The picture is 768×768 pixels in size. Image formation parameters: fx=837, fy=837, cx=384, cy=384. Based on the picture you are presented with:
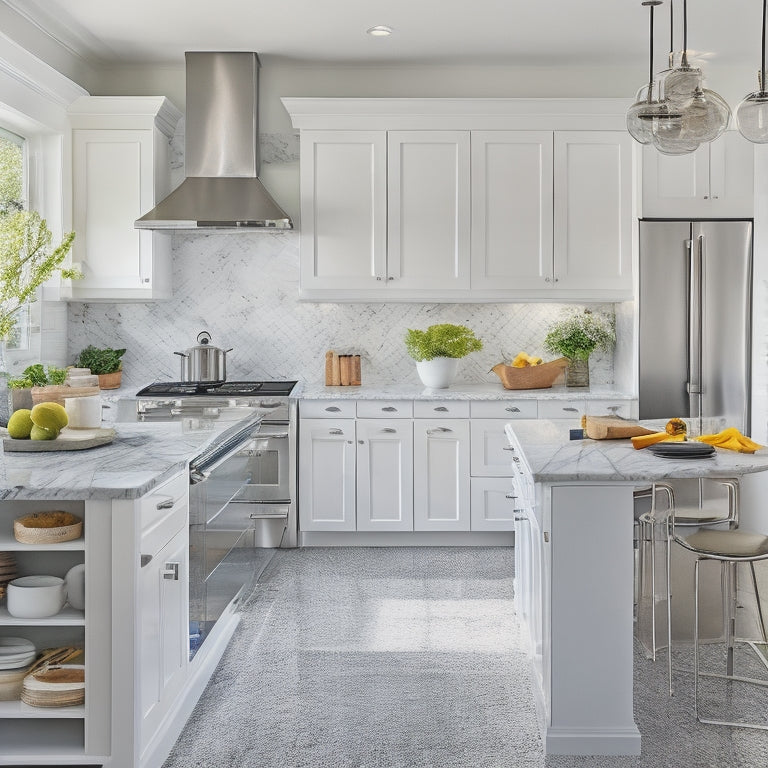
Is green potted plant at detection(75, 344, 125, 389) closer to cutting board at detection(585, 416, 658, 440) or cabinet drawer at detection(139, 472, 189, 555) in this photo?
cabinet drawer at detection(139, 472, 189, 555)

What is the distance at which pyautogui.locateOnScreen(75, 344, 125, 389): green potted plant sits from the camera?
17.3 feet

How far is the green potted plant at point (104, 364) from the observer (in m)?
5.27

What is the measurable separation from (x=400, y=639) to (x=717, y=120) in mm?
2341

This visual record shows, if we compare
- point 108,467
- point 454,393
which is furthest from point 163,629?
point 454,393

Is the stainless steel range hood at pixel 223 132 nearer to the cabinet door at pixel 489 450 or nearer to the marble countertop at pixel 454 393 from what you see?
the marble countertop at pixel 454 393

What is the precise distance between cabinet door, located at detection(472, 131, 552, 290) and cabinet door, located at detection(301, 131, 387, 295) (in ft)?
1.90

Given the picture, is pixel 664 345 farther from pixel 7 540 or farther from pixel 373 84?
pixel 7 540

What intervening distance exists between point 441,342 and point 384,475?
899 millimetres

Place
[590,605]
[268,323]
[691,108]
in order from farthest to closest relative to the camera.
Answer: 1. [268,323]
2. [691,108]
3. [590,605]

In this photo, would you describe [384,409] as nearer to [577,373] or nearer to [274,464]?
[274,464]

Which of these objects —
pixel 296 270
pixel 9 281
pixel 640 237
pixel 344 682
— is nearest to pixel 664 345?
pixel 640 237

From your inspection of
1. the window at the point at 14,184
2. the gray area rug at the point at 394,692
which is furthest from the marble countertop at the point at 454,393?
the window at the point at 14,184

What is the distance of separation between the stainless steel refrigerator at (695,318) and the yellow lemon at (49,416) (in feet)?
11.1

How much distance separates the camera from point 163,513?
7.94 feet
